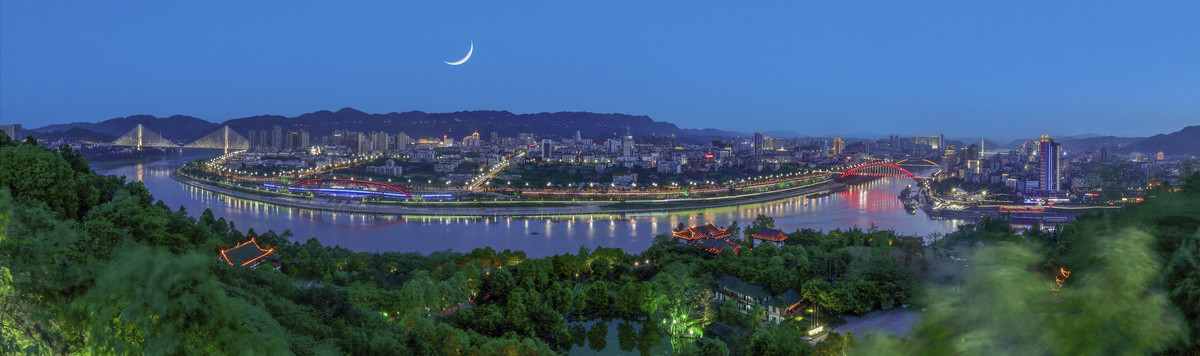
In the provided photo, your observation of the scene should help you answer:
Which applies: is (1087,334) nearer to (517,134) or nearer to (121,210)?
(121,210)

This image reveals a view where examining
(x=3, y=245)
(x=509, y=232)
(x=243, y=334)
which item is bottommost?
(x=509, y=232)

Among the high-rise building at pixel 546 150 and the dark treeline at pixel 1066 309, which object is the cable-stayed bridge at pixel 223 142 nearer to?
the high-rise building at pixel 546 150

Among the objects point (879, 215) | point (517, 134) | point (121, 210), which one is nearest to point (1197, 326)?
point (121, 210)

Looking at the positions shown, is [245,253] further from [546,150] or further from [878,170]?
[878,170]

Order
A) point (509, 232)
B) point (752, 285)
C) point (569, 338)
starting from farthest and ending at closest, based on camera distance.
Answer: point (509, 232)
point (752, 285)
point (569, 338)

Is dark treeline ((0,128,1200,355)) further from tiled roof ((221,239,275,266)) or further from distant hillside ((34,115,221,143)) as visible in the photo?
distant hillside ((34,115,221,143))

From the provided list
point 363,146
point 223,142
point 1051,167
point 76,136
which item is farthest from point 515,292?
point 223,142
